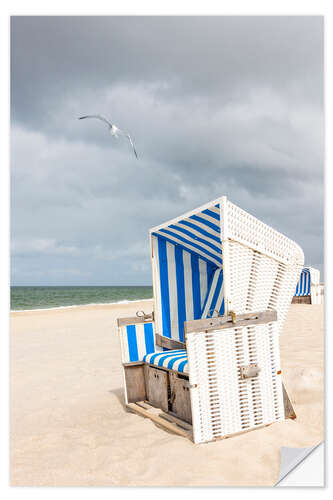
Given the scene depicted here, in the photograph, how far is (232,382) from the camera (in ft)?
9.86

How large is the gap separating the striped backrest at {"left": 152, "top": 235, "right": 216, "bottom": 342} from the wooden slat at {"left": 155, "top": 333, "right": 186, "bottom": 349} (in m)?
0.06

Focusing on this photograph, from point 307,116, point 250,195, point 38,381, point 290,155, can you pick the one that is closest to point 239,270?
point 307,116

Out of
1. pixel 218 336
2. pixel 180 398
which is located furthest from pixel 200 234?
pixel 180 398

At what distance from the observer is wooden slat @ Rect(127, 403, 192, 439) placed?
3.04 meters

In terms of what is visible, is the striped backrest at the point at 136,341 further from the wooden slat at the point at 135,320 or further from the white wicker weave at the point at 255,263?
the white wicker weave at the point at 255,263

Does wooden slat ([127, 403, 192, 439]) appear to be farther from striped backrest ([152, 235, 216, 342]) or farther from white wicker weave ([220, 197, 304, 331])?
white wicker weave ([220, 197, 304, 331])

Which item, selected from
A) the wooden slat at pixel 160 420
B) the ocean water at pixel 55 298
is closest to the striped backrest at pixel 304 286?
the wooden slat at pixel 160 420

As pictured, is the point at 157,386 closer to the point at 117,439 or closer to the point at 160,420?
the point at 160,420

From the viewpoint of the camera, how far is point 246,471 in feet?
8.24

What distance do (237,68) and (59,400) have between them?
419 cm

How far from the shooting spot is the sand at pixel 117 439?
2.56 metres

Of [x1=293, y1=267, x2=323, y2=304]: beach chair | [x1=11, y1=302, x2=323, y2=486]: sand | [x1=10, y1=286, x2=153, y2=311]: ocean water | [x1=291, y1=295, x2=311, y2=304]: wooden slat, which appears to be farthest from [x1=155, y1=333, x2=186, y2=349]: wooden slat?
[x1=10, y1=286, x2=153, y2=311]: ocean water

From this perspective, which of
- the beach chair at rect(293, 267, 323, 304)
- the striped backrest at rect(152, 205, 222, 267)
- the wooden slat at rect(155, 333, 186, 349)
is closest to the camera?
the striped backrest at rect(152, 205, 222, 267)

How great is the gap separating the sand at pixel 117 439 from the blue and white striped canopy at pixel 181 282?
3.44 ft
